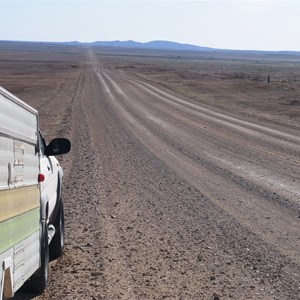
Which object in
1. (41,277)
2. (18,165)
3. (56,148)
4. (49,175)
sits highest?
(18,165)

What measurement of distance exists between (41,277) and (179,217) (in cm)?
419

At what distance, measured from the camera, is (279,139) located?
22406 millimetres

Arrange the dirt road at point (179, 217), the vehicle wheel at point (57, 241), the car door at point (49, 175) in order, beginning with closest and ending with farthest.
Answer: the car door at point (49, 175) < the dirt road at point (179, 217) < the vehicle wheel at point (57, 241)

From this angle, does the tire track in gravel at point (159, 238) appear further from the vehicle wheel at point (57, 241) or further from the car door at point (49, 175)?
the car door at point (49, 175)

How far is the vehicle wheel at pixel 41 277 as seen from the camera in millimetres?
6242

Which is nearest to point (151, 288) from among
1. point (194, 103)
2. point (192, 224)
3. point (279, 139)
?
point (192, 224)

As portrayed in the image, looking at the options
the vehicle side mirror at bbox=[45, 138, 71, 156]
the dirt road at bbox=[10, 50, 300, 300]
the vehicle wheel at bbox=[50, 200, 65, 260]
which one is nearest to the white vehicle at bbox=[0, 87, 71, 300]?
the vehicle side mirror at bbox=[45, 138, 71, 156]

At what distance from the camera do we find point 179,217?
1022cm

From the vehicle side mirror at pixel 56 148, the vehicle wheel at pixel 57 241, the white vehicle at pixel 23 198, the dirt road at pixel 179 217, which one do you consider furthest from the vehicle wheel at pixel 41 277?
the vehicle wheel at pixel 57 241

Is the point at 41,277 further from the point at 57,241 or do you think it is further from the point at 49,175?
the point at 57,241

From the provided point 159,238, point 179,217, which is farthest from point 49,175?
point 179,217

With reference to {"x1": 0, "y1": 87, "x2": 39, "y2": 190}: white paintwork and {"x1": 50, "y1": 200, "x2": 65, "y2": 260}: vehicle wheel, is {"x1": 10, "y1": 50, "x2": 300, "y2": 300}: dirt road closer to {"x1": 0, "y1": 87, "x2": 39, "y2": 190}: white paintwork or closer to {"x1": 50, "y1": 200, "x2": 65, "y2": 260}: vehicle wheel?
{"x1": 50, "y1": 200, "x2": 65, "y2": 260}: vehicle wheel

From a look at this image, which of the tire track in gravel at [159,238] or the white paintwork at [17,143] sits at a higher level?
the white paintwork at [17,143]

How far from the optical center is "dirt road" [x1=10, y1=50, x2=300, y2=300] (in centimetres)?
689
